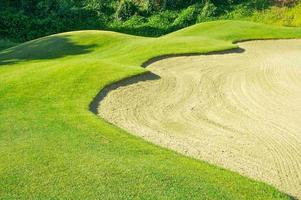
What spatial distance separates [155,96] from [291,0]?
33829mm

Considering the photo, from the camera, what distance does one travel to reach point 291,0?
164 feet

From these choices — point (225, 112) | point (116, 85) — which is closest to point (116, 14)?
point (116, 85)

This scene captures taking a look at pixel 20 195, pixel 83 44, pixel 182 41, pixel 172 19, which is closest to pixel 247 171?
pixel 20 195

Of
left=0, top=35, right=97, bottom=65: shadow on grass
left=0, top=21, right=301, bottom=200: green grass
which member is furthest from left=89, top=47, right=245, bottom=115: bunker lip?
left=0, top=35, right=97, bottom=65: shadow on grass

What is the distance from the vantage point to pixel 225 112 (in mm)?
19656

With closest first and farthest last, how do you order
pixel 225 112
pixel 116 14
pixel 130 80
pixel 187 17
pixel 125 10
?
pixel 225 112, pixel 130 80, pixel 187 17, pixel 116 14, pixel 125 10

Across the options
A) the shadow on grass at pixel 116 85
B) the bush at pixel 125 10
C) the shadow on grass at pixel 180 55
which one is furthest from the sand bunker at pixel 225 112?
the bush at pixel 125 10

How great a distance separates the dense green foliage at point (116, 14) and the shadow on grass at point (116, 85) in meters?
26.5

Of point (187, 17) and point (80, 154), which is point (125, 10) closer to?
point (187, 17)

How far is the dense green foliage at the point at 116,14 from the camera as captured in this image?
5131 centimetres

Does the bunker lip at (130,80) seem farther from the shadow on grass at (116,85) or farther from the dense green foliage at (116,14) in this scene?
the dense green foliage at (116,14)

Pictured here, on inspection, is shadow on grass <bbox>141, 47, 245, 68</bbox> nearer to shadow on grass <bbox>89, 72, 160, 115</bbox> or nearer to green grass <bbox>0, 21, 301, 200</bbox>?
green grass <bbox>0, 21, 301, 200</bbox>

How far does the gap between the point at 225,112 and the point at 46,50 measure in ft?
66.1

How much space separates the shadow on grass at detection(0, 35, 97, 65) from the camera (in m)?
34.4
